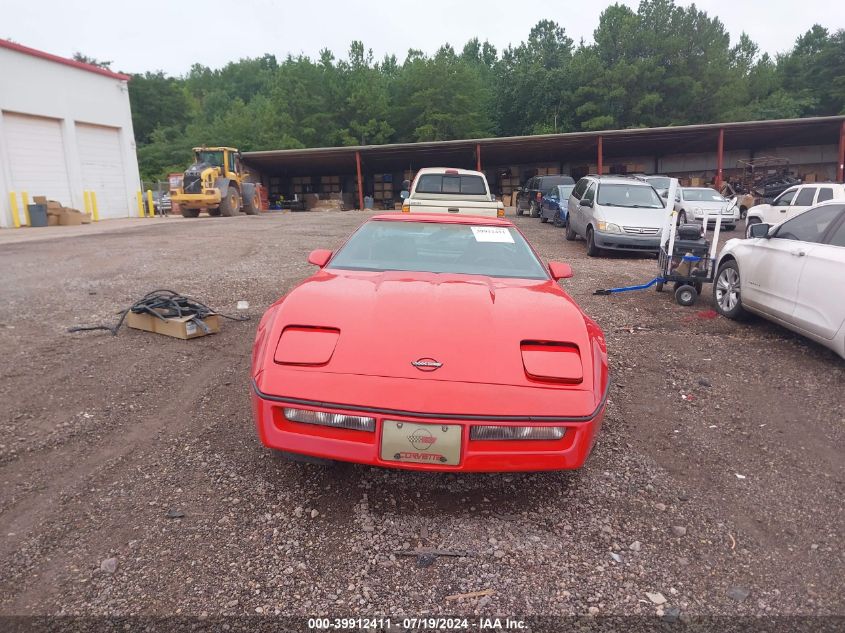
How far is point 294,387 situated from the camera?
8.05 ft

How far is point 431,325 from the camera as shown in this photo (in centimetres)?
272

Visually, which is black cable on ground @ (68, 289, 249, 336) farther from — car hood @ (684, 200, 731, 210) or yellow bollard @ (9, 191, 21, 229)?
yellow bollard @ (9, 191, 21, 229)

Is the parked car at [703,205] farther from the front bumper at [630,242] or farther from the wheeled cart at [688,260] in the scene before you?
the wheeled cart at [688,260]

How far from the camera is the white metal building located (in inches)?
836

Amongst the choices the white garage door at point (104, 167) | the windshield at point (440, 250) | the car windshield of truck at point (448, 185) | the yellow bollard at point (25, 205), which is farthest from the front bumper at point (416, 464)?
the white garage door at point (104, 167)

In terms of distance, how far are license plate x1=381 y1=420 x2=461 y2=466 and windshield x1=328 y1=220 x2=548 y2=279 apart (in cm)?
149

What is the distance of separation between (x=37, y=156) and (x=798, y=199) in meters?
27.8

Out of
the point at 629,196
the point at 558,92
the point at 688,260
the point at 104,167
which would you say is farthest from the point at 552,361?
the point at 558,92

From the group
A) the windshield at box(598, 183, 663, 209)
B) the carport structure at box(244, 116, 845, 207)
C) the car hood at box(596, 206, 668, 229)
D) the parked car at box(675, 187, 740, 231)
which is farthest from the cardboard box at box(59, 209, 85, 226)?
the parked car at box(675, 187, 740, 231)

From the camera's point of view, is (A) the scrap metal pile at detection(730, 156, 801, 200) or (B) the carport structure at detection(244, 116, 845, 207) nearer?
(A) the scrap metal pile at detection(730, 156, 801, 200)

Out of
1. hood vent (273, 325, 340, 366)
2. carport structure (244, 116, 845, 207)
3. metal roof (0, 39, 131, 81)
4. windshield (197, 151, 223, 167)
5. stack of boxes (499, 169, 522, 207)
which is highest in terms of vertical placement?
metal roof (0, 39, 131, 81)

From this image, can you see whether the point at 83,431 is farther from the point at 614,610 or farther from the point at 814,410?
the point at 814,410

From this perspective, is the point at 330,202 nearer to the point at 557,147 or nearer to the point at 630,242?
the point at 557,147

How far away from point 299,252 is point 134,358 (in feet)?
24.7
